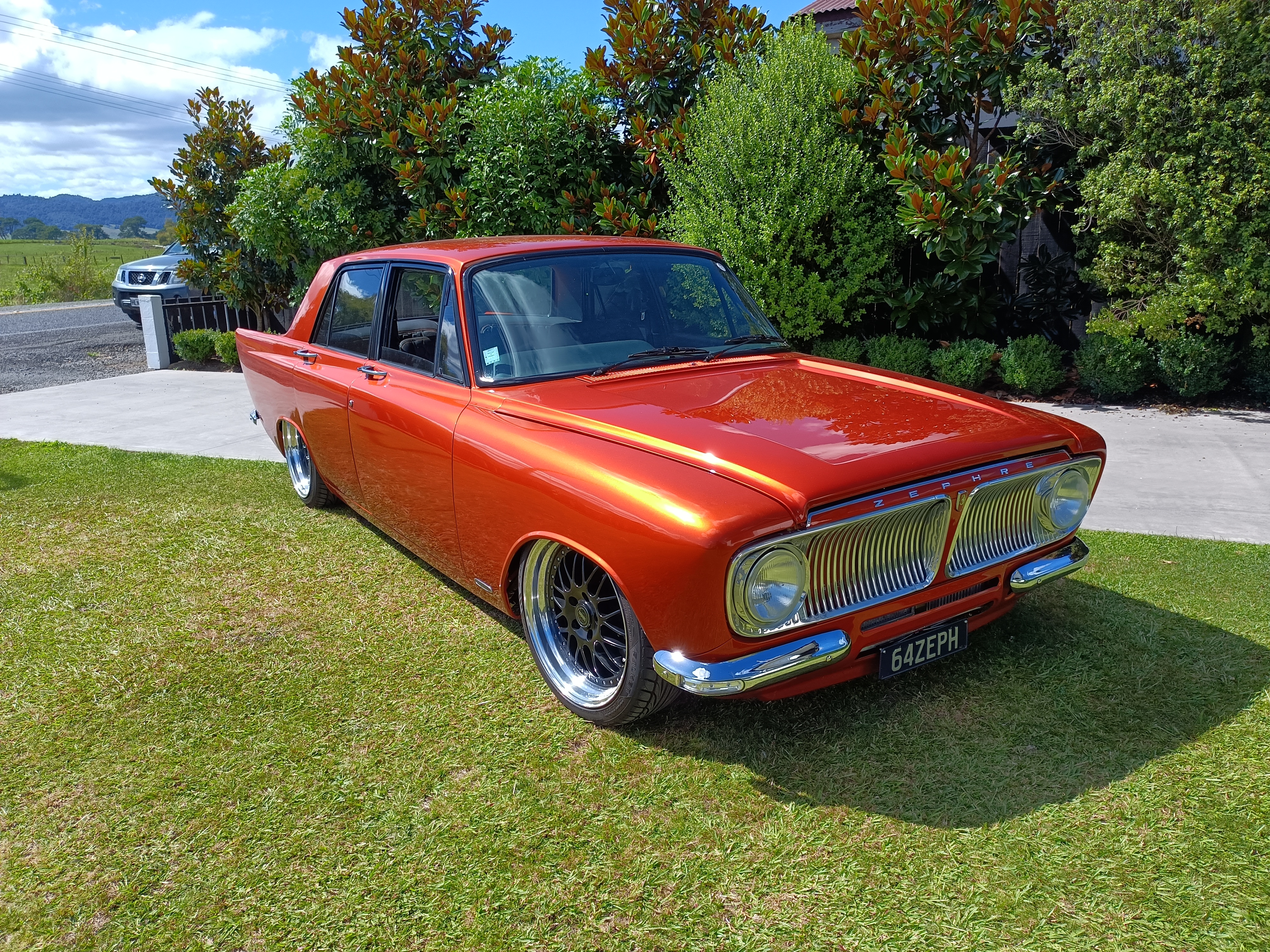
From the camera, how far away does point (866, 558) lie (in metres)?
2.73

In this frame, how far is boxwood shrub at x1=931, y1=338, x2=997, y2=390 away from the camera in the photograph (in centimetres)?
834

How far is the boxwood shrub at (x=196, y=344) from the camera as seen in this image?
40.5 feet

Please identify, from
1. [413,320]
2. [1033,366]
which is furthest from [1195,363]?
[413,320]

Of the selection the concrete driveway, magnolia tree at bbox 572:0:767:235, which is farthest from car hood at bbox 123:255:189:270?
magnolia tree at bbox 572:0:767:235

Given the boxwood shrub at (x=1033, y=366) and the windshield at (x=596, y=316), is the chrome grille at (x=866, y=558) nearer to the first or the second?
the windshield at (x=596, y=316)

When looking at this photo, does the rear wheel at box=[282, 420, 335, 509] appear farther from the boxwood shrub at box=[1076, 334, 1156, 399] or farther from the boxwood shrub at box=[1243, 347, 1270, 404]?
the boxwood shrub at box=[1243, 347, 1270, 404]

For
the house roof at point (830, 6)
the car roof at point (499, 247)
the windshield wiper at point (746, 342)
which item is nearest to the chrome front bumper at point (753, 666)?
the windshield wiper at point (746, 342)

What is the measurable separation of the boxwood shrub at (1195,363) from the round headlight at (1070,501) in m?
5.35

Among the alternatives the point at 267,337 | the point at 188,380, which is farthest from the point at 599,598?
the point at 188,380

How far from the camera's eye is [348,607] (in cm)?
418

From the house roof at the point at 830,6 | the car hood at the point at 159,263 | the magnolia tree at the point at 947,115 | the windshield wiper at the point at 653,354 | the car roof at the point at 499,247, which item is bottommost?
the windshield wiper at the point at 653,354

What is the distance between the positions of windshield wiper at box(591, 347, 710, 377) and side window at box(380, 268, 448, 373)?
75 cm

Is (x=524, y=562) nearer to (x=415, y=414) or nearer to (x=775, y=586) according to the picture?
(x=415, y=414)

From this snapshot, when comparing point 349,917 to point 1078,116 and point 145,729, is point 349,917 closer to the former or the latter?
point 145,729
